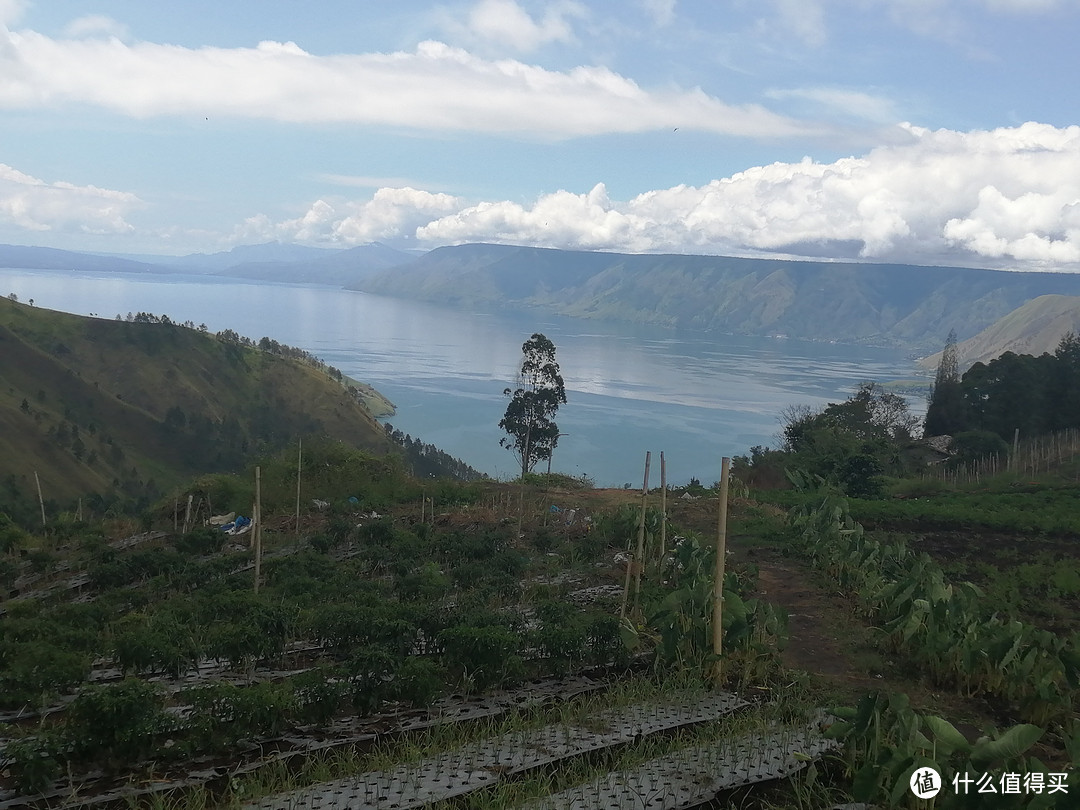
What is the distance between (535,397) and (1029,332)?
133 metres

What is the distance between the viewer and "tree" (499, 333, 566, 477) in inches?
1133

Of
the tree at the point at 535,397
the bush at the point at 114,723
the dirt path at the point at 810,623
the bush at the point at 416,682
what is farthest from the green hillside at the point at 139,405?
the bush at the point at 114,723

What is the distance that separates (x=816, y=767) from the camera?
4707 mm

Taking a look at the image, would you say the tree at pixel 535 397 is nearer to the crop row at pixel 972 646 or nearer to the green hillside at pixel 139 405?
the green hillside at pixel 139 405

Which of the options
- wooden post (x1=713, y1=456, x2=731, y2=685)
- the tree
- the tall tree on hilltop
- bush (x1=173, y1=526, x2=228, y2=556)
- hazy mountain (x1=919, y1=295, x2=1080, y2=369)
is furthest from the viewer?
hazy mountain (x1=919, y1=295, x2=1080, y2=369)

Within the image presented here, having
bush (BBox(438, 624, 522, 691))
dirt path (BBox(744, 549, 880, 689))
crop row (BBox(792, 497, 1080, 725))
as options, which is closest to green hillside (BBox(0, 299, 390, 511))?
dirt path (BBox(744, 549, 880, 689))

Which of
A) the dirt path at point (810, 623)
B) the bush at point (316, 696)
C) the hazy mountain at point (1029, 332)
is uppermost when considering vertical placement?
the hazy mountain at point (1029, 332)

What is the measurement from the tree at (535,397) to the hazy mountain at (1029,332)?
344ft

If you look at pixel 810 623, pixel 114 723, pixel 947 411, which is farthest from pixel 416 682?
pixel 947 411

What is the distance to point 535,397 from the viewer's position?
29.1 meters

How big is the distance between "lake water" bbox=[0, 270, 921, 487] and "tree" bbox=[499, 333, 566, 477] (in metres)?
2.71

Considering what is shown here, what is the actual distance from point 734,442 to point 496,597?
157 ft

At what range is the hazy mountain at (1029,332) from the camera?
397 ft

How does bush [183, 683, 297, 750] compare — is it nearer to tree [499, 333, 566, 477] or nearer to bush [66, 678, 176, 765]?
bush [66, 678, 176, 765]
